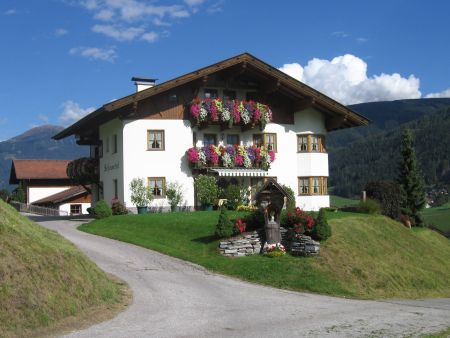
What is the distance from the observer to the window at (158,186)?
37188mm

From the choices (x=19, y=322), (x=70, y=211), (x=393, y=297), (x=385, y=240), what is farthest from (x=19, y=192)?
(x=19, y=322)

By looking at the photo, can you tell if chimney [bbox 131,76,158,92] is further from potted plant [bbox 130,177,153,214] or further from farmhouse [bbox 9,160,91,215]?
farmhouse [bbox 9,160,91,215]

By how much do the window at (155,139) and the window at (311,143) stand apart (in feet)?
32.0

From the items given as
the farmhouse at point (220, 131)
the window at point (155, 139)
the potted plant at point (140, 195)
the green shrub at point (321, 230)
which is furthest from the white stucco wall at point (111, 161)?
the green shrub at point (321, 230)

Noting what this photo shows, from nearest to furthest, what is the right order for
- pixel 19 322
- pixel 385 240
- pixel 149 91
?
pixel 19 322
pixel 385 240
pixel 149 91

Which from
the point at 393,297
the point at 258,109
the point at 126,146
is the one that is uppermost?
the point at 258,109

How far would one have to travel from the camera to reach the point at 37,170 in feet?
236

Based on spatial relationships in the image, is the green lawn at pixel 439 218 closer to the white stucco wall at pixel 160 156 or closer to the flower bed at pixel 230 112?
the flower bed at pixel 230 112

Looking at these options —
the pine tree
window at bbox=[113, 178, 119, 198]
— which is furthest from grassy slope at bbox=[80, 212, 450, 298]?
the pine tree

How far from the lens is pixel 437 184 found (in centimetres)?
18325

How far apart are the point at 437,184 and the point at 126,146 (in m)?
163

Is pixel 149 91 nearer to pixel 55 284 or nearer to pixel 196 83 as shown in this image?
pixel 196 83

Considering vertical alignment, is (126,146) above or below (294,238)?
above

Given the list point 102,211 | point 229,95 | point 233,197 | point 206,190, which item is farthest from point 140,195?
point 229,95
